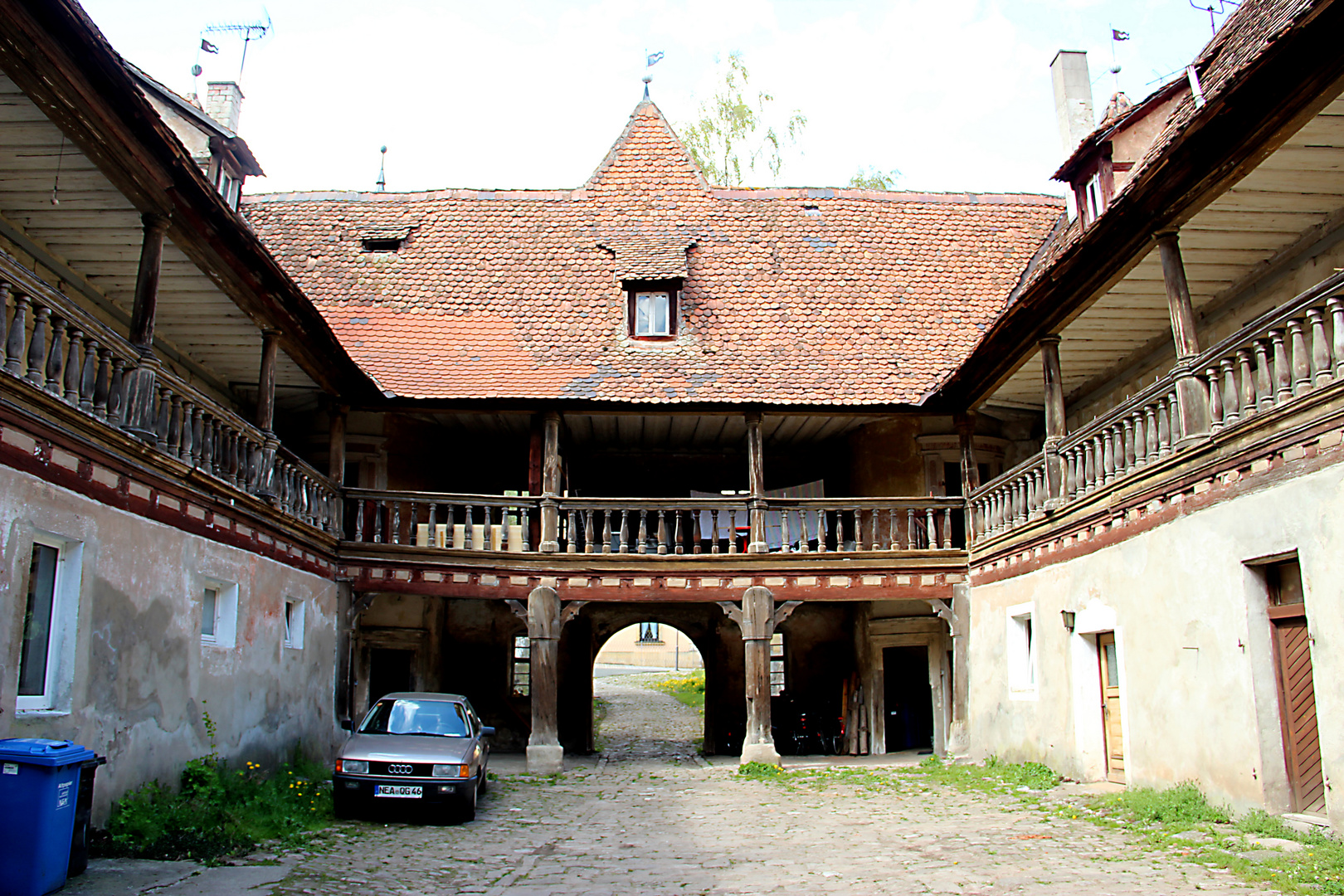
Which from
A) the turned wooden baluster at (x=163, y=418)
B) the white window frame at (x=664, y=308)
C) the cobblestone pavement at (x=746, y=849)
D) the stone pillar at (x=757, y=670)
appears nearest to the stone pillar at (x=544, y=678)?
the cobblestone pavement at (x=746, y=849)

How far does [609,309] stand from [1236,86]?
490 inches

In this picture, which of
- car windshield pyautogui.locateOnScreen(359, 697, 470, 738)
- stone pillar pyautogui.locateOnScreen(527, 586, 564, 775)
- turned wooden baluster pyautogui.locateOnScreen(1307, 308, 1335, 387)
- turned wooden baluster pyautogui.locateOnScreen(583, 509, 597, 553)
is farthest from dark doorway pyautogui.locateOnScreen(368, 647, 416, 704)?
turned wooden baluster pyautogui.locateOnScreen(1307, 308, 1335, 387)

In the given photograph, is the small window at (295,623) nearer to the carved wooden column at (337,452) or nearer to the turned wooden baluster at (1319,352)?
the carved wooden column at (337,452)

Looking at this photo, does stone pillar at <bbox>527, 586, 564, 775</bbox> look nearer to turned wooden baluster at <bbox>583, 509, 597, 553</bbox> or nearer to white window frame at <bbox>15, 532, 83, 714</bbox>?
turned wooden baluster at <bbox>583, 509, 597, 553</bbox>

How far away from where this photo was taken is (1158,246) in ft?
34.6

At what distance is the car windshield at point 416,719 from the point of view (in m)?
12.0

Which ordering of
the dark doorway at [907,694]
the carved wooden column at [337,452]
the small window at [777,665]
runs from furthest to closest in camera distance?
the small window at [777,665], the dark doorway at [907,694], the carved wooden column at [337,452]

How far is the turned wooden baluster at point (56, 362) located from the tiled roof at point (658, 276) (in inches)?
320

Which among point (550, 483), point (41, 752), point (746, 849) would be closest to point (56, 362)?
point (41, 752)

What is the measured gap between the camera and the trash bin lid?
6.61m

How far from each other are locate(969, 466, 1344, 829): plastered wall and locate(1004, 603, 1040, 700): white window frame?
66 cm

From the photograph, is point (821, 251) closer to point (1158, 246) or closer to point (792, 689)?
point (792, 689)

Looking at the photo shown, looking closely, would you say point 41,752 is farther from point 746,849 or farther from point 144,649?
point 746,849

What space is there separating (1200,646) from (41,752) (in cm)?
987
